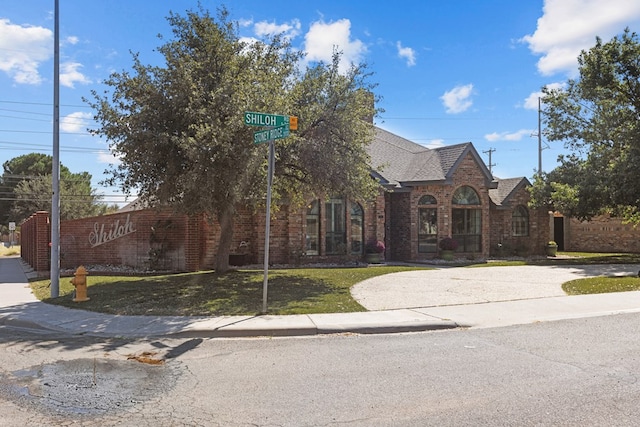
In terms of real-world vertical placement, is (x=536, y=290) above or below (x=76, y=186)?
below

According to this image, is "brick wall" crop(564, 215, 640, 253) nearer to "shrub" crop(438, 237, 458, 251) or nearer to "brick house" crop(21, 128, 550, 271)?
"brick house" crop(21, 128, 550, 271)

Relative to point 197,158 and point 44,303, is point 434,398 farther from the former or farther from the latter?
point 44,303

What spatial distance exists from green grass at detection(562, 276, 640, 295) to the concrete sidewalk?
508 mm

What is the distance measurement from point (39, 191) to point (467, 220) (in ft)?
135

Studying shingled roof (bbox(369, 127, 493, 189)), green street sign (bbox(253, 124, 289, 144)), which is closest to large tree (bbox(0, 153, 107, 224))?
shingled roof (bbox(369, 127, 493, 189))

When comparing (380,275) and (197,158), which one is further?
(380,275)

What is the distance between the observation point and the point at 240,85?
1166cm

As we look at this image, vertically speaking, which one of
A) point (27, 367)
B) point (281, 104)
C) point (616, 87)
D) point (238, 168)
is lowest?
point (27, 367)

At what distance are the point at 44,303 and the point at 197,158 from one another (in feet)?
15.7

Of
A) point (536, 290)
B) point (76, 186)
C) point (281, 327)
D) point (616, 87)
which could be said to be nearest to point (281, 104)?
point (281, 327)

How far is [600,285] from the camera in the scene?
13.3 m

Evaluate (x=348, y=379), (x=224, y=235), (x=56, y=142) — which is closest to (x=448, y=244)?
(x=224, y=235)

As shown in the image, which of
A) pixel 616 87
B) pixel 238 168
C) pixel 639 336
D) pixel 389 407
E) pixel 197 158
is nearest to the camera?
pixel 389 407

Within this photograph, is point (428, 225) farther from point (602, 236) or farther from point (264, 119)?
point (602, 236)
